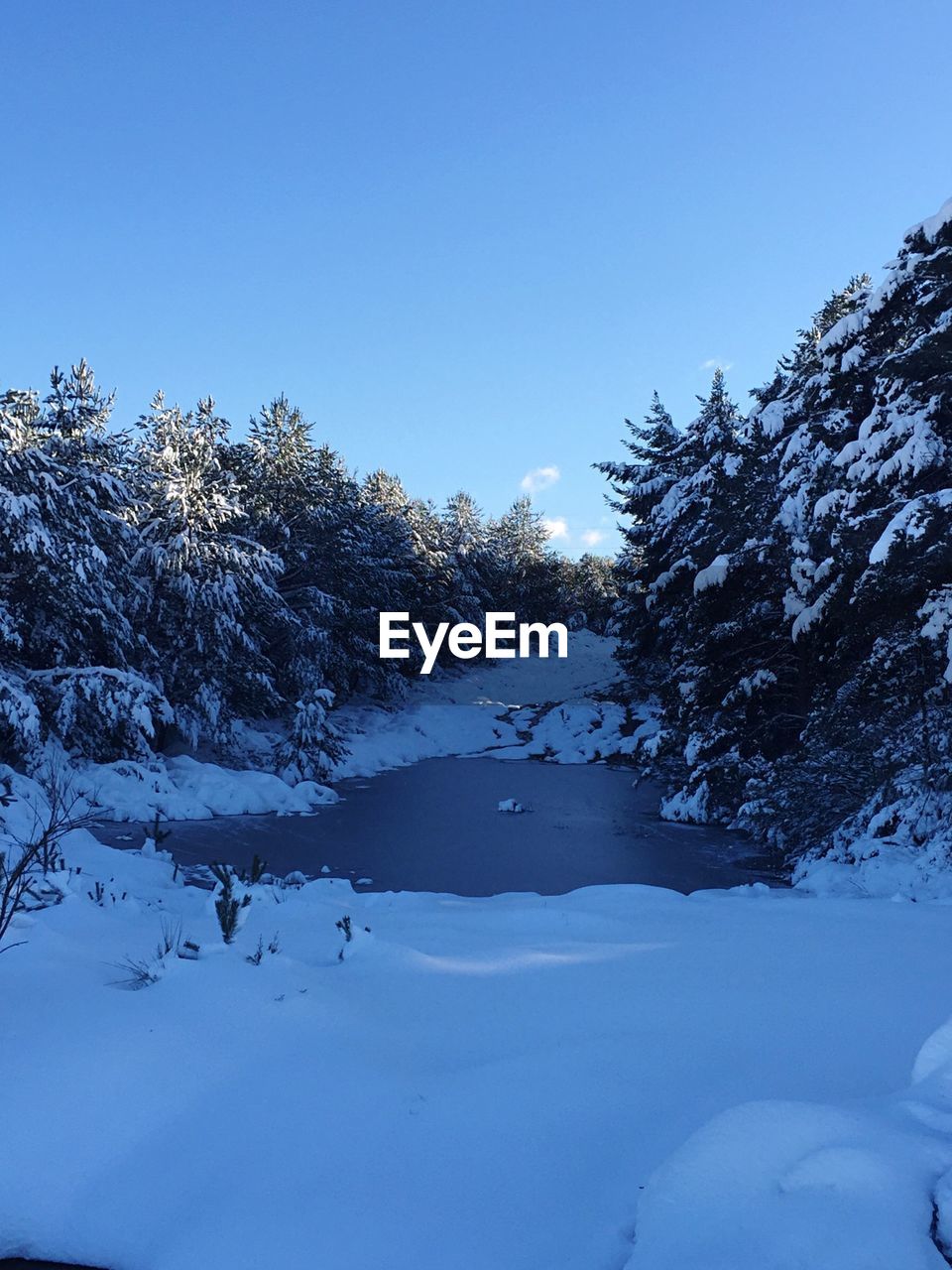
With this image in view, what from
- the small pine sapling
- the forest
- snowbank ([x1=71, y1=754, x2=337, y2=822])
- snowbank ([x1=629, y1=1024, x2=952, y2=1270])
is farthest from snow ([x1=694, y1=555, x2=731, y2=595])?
snowbank ([x1=629, y1=1024, x2=952, y2=1270])

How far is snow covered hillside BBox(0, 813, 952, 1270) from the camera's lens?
2.45m

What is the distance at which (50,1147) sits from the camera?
123 inches

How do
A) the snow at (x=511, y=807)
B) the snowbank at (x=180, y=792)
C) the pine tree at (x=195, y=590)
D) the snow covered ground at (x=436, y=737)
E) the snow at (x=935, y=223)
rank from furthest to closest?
the pine tree at (x=195, y=590), the snow at (x=511, y=807), the snow covered ground at (x=436, y=737), the snowbank at (x=180, y=792), the snow at (x=935, y=223)

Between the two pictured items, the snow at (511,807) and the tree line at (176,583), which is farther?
the snow at (511,807)

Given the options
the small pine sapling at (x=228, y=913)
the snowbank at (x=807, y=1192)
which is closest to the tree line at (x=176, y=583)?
the small pine sapling at (x=228, y=913)

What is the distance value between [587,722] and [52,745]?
1903 centimetres

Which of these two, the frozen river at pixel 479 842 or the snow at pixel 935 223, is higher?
the snow at pixel 935 223

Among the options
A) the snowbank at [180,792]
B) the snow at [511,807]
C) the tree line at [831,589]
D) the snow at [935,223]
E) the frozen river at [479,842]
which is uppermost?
the snow at [935,223]

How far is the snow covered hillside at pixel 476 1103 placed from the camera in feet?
8.03

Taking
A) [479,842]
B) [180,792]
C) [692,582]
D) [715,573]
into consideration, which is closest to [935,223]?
[715,573]

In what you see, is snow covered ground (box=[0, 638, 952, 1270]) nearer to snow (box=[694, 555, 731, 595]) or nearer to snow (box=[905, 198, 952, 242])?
snow (box=[905, 198, 952, 242])

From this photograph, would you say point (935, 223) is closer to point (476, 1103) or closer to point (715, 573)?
point (715, 573)

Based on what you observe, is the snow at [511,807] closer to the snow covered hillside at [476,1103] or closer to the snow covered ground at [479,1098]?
the snow covered ground at [479,1098]

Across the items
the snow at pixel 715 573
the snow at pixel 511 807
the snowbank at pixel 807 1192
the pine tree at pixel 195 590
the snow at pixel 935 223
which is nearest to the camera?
the snowbank at pixel 807 1192
